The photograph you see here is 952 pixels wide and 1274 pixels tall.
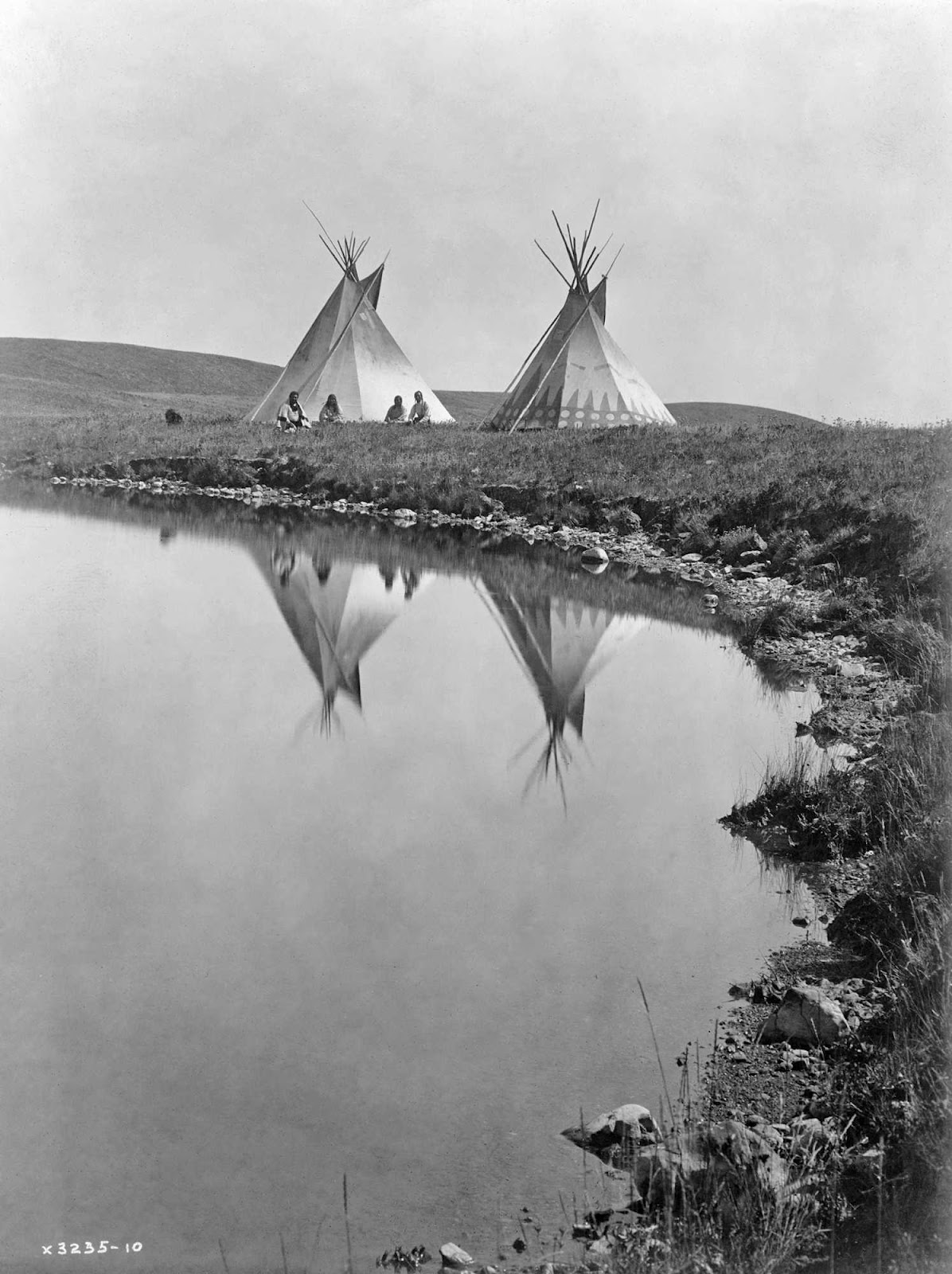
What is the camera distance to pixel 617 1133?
3.60 metres

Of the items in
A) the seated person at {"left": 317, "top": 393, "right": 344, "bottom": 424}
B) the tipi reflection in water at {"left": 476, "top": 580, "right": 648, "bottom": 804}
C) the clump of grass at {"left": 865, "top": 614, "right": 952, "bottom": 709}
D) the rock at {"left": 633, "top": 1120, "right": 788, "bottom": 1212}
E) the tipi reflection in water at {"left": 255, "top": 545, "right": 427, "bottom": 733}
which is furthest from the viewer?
the seated person at {"left": 317, "top": 393, "right": 344, "bottom": 424}

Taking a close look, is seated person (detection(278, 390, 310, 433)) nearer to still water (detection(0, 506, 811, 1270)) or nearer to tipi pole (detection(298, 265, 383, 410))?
tipi pole (detection(298, 265, 383, 410))

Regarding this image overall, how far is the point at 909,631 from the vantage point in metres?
9.73

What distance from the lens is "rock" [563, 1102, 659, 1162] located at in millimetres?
3551

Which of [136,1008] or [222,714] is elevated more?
[222,714]

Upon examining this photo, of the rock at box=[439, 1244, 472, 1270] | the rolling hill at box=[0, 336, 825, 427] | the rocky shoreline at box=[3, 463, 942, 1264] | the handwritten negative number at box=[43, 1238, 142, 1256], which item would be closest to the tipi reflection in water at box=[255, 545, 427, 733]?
the rocky shoreline at box=[3, 463, 942, 1264]

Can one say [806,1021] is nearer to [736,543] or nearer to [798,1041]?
[798,1041]

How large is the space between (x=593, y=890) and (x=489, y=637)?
239 inches

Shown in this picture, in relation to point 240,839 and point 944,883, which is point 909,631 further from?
point 240,839

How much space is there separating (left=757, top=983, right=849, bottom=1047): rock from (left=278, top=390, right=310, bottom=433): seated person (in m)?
25.7

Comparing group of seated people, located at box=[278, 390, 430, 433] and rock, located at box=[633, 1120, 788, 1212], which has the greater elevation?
group of seated people, located at box=[278, 390, 430, 433]

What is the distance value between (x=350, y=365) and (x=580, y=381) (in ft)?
20.3

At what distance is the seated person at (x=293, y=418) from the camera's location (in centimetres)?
2900

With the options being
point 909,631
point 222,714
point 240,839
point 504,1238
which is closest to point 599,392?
point 909,631
